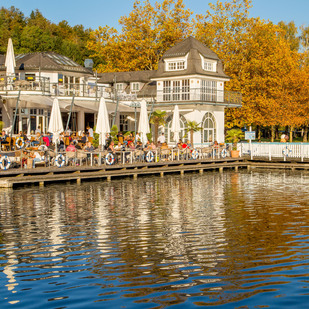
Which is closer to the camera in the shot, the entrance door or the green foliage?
the entrance door

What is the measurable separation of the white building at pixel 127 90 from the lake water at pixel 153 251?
1946 cm

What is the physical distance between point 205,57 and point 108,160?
22990 mm

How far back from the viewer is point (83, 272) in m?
10.3

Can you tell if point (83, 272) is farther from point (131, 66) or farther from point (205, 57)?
point (131, 66)

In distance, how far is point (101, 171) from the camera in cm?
2962

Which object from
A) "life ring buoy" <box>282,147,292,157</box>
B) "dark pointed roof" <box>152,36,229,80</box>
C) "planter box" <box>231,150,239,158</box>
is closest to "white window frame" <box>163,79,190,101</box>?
"dark pointed roof" <box>152,36,229,80</box>

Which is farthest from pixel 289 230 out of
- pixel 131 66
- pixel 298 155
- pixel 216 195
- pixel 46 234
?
pixel 131 66

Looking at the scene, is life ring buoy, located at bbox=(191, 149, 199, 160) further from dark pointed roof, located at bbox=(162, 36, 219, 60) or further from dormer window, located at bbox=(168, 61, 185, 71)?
dark pointed roof, located at bbox=(162, 36, 219, 60)

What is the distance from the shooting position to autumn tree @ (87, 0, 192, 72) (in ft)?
210

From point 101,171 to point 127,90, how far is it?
86.2 feet

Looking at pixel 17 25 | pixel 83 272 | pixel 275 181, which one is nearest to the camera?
pixel 83 272

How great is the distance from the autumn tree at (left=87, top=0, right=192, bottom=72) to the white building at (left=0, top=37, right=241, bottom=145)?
9.29 m

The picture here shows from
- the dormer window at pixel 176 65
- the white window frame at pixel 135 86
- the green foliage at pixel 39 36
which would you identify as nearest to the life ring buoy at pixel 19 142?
the dormer window at pixel 176 65

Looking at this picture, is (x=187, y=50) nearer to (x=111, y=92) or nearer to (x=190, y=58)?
(x=190, y=58)
